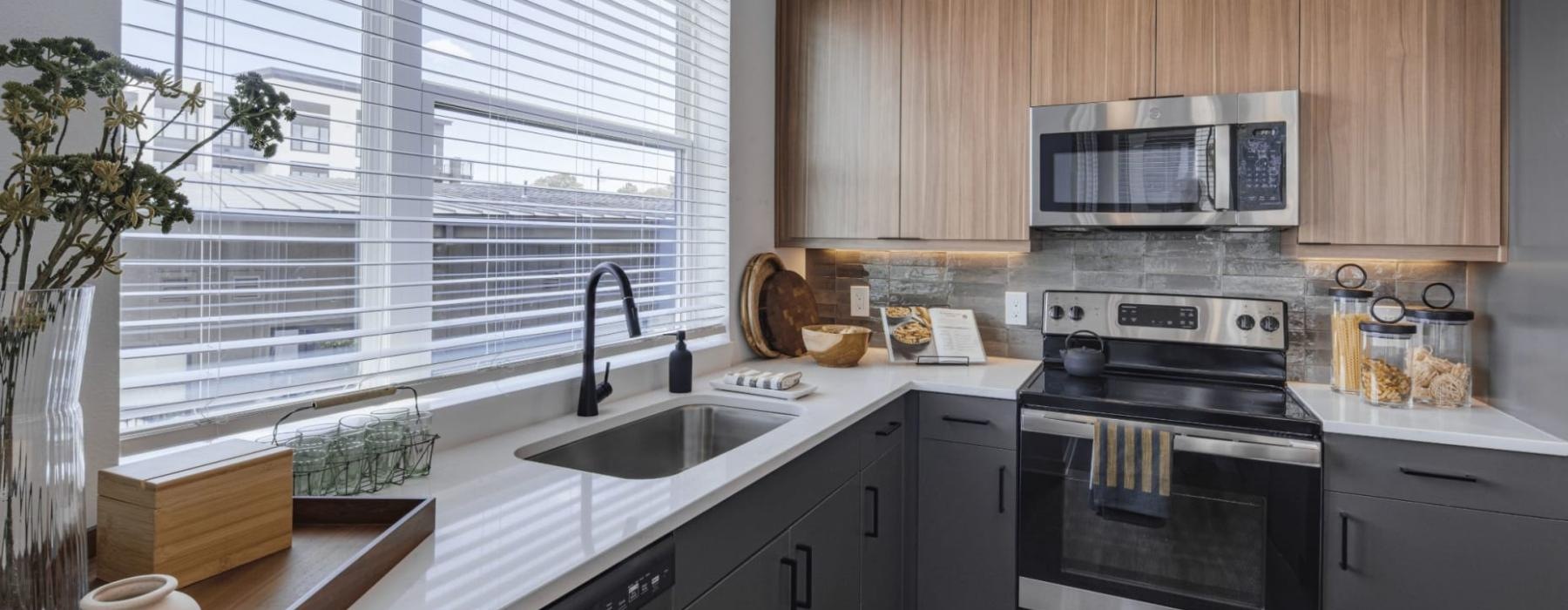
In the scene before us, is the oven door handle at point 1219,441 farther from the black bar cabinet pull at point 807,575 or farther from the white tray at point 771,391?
the black bar cabinet pull at point 807,575

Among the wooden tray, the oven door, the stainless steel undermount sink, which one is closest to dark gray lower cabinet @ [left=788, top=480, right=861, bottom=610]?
the stainless steel undermount sink

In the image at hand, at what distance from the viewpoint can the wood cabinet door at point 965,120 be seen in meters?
2.50

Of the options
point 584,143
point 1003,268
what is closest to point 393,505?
point 584,143

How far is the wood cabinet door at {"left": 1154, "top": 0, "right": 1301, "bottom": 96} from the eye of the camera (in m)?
2.16

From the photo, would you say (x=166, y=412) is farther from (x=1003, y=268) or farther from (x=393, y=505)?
(x=1003, y=268)

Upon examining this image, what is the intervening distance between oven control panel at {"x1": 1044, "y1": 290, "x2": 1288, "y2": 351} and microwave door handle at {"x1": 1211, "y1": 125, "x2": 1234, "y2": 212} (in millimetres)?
383

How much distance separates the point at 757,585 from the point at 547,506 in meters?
0.45

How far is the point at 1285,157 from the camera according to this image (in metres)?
2.14

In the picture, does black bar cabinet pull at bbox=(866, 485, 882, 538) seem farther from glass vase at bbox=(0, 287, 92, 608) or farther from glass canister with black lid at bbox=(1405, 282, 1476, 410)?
glass vase at bbox=(0, 287, 92, 608)

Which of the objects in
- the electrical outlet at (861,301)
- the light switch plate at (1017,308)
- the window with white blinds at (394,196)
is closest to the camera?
the window with white blinds at (394,196)

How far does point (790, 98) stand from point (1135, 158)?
1.18 meters

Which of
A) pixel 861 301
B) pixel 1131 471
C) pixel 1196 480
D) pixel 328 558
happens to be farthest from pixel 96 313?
pixel 861 301

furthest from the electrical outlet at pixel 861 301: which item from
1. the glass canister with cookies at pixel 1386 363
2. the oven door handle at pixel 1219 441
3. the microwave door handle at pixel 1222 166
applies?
the glass canister with cookies at pixel 1386 363

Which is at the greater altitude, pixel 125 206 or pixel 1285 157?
pixel 1285 157
